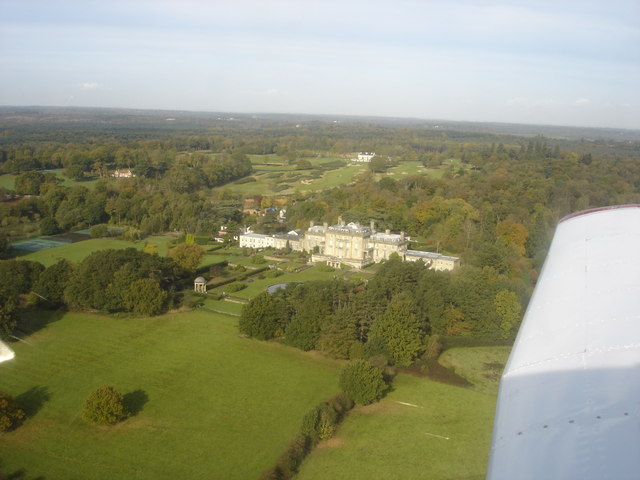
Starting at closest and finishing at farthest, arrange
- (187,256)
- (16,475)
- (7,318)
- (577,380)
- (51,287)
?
1. (577,380)
2. (16,475)
3. (7,318)
4. (51,287)
5. (187,256)

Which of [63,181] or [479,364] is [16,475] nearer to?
[479,364]

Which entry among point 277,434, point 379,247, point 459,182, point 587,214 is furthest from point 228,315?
point 459,182

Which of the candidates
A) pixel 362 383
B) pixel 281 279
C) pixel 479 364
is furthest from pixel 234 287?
pixel 479 364

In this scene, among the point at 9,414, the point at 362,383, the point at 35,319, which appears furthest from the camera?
the point at 35,319

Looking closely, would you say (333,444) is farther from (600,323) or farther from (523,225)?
(523,225)

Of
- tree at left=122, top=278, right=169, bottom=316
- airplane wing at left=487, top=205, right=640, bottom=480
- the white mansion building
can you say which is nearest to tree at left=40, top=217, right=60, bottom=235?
the white mansion building

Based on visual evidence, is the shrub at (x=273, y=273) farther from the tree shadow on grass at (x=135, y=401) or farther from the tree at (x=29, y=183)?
the tree at (x=29, y=183)
